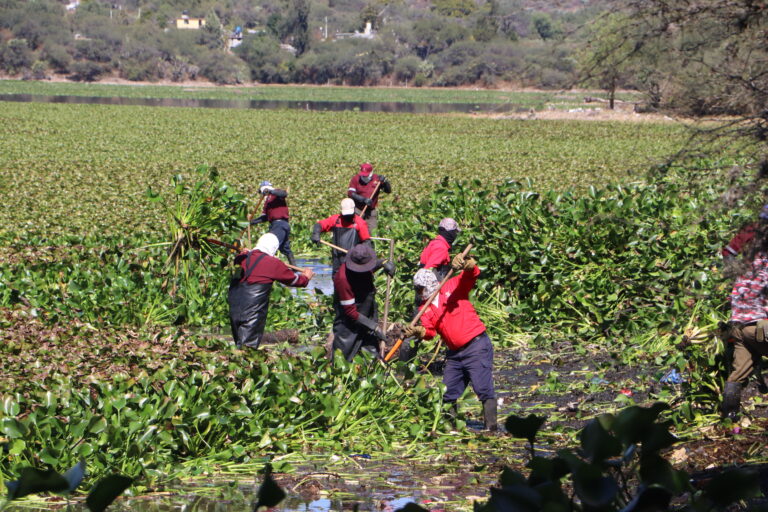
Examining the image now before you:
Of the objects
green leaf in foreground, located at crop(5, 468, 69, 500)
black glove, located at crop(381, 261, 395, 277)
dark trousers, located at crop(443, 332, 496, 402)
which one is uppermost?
green leaf in foreground, located at crop(5, 468, 69, 500)

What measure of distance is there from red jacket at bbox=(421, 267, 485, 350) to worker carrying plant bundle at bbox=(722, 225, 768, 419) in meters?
2.08

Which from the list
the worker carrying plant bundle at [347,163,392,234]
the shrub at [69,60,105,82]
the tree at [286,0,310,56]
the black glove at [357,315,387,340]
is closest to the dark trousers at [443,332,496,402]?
the black glove at [357,315,387,340]

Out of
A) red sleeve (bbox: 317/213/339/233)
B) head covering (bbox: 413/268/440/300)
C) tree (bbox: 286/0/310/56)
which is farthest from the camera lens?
tree (bbox: 286/0/310/56)

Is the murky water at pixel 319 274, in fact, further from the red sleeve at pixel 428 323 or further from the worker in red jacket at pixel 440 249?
the red sleeve at pixel 428 323

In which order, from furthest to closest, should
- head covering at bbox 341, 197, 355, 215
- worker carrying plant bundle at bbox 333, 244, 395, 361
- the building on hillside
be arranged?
the building on hillside
head covering at bbox 341, 197, 355, 215
worker carrying plant bundle at bbox 333, 244, 395, 361

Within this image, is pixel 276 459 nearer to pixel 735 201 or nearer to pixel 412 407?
pixel 412 407

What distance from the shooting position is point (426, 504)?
6469 millimetres

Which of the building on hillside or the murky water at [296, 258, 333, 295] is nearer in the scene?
the murky water at [296, 258, 333, 295]

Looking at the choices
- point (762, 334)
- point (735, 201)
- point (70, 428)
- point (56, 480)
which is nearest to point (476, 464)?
point (762, 334)

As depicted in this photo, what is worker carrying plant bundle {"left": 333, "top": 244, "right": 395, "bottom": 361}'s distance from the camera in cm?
966

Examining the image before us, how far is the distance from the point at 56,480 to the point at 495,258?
10.6m

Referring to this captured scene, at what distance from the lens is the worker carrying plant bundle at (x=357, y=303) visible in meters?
9.66

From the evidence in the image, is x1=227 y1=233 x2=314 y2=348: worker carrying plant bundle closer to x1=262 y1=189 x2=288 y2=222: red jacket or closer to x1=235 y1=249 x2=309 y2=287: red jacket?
x1=235 y1=249 x2=309 y2=287: red jacket

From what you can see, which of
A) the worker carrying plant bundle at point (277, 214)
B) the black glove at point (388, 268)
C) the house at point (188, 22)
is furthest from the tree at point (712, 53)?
the house at point (188, 22)
